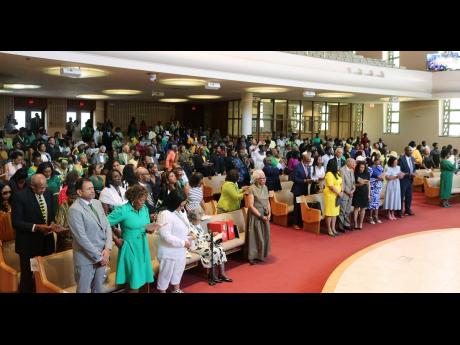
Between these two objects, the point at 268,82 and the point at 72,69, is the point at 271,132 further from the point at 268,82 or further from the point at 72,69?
the point at 72,69

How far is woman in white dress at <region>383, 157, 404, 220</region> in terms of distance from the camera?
405 inches

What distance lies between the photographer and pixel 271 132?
74.5 ft

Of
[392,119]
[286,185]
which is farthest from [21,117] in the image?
[392,119]

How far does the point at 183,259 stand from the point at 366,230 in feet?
17.6

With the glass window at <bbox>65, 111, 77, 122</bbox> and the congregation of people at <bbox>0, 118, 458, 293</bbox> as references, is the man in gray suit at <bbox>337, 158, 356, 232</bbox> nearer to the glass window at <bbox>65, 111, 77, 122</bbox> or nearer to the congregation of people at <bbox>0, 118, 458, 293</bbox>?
the congregation of people at <bbox>0, 118, 458, 293</bbox>

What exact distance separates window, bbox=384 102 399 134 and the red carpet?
1510 centimetres

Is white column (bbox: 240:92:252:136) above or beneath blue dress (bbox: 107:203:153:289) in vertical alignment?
above

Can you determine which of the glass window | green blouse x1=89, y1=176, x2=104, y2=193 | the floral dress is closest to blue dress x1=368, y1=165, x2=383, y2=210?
the floral dress

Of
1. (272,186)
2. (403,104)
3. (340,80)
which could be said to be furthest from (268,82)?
(403,104)

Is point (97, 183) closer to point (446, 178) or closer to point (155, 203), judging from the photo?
point (155, 203)

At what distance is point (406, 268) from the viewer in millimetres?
6305

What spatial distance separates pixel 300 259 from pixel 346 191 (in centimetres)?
232

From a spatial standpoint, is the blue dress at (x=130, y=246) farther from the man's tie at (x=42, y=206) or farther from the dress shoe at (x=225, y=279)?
the dress shoe at (x=225, y=279)

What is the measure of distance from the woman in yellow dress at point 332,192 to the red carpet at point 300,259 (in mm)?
444
